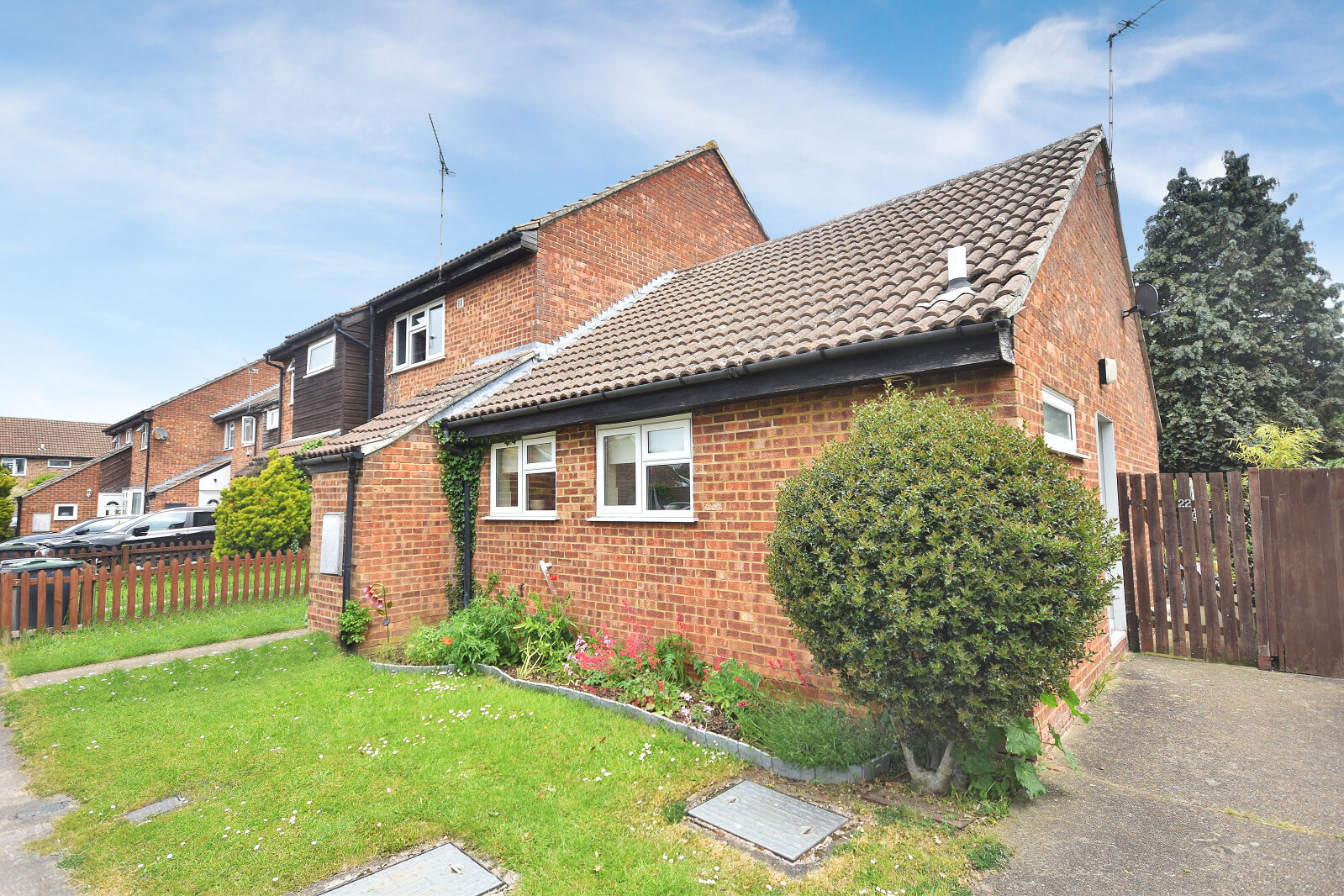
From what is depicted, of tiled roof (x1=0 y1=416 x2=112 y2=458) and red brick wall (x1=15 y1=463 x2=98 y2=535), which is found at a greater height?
tiled roof (x1=0 y1=416 x2=112 y2=458)

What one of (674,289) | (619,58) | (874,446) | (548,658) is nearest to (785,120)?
(619,58)

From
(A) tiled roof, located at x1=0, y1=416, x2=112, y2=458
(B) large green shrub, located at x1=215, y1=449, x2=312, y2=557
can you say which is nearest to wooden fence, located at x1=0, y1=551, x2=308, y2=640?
(B) large green shrub, located at x1=215, y1=449, x2=312, y2=557

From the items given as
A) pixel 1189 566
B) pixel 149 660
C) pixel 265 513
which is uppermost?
pixel 265 513

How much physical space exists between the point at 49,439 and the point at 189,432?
22177mm

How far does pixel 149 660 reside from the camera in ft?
26.7

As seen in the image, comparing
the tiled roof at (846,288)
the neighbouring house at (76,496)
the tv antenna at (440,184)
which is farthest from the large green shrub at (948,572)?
the neighbouring house at (76,496)

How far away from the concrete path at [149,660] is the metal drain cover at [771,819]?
7.64 m

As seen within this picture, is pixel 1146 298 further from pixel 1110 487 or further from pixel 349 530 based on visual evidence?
pixel 349 530

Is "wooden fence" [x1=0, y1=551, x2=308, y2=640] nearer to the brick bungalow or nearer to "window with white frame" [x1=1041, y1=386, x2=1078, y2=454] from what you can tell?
the brick bungalow

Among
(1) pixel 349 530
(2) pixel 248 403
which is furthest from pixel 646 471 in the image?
(2) pixel 248 403

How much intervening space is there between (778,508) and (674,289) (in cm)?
718

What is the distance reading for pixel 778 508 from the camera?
414 cm

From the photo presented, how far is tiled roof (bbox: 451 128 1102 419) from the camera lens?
5098 mm

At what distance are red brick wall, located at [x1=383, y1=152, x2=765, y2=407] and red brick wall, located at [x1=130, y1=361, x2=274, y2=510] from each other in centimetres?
2661
